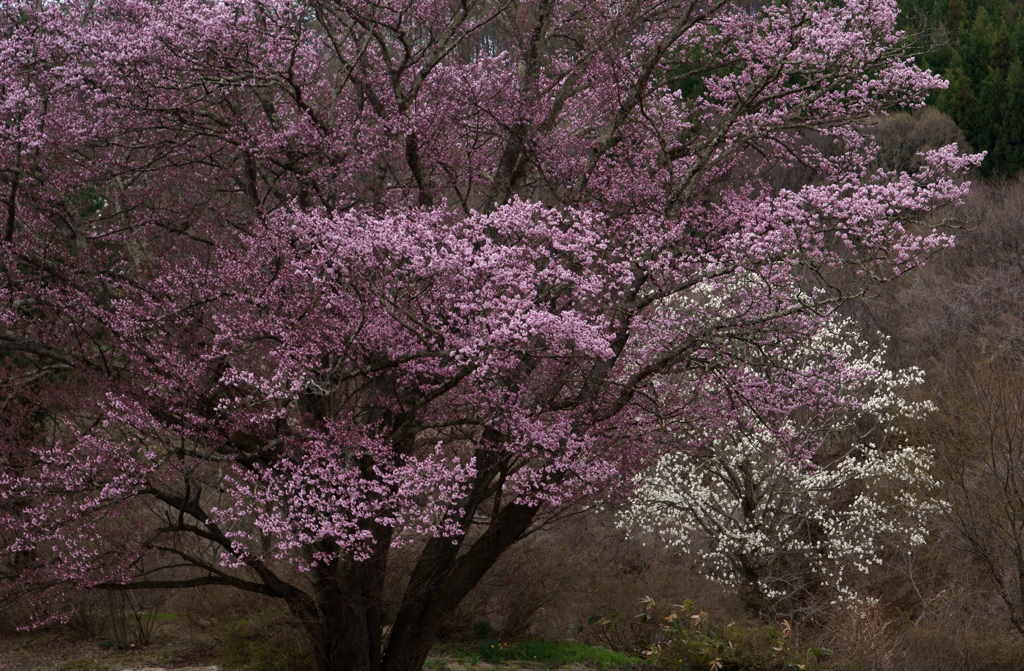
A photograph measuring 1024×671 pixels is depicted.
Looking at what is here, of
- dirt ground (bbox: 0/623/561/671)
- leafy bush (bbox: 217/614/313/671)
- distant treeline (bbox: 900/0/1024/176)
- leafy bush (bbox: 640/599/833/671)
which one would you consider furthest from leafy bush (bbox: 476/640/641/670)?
distant treeline (bbox: 900/0/1024/176)

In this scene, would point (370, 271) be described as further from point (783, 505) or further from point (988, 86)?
point (988, 86)

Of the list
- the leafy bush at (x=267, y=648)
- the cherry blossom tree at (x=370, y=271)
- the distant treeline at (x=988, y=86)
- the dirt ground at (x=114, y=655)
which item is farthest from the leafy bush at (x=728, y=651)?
the distant treeline at (x=988, y=86)

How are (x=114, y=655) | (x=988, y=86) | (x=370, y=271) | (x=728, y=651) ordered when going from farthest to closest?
1. (x=988, y=86)
2. (x=114, y=655)
3. (x=728, y=651)
4. (x=370, y=271)

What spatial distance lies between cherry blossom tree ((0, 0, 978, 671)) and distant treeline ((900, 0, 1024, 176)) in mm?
25437

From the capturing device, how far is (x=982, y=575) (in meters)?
16.4

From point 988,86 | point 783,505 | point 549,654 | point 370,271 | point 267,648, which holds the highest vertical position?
point 988,86

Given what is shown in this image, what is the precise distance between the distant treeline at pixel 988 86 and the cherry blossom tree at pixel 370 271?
1001 inches

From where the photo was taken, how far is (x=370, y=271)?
308 inches

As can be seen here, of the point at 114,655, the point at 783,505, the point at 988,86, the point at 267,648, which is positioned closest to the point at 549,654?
the point at 267,648

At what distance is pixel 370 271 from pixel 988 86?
111ft

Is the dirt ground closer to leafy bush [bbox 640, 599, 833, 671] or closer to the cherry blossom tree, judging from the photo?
leafy bush [bbox 640, 599, 833, 671]

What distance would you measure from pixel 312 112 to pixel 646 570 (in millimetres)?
10991

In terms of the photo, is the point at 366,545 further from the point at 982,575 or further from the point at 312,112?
the point at 982,575

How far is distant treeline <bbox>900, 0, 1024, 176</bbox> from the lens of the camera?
3391cm
